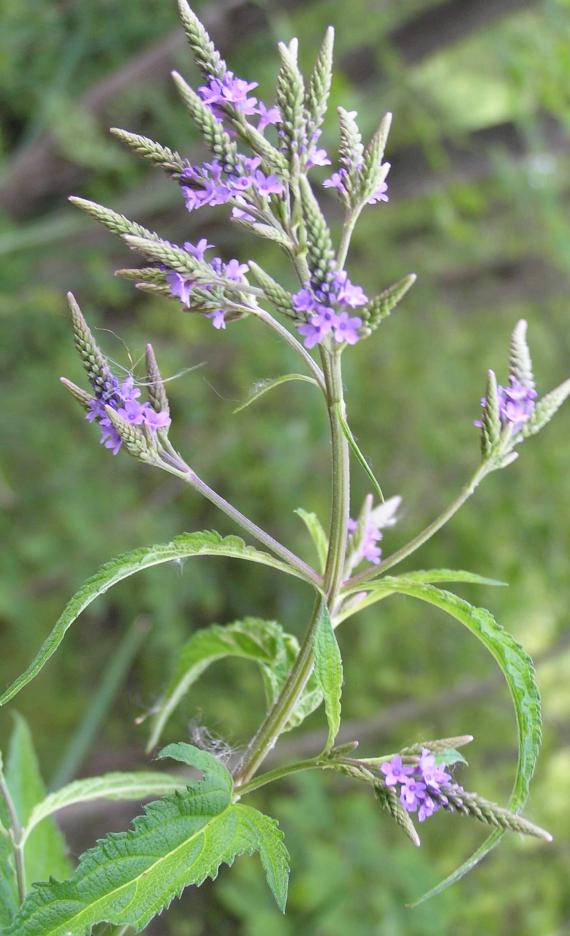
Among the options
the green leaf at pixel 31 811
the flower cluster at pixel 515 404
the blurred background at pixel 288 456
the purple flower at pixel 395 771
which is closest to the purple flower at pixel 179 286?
the flower cluster at pixel 515 404

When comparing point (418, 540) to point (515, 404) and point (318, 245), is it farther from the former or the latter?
point (318, 245)

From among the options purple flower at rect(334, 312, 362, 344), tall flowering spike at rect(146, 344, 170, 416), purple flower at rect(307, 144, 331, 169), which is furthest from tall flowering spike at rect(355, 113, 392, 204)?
tall flowering spike at rect(146, 344, 170, 416)

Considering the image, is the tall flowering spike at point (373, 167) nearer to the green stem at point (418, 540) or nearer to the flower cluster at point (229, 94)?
the flower cluster at point (229, 94)

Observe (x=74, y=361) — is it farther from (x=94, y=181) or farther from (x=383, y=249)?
(x=383, y=249)

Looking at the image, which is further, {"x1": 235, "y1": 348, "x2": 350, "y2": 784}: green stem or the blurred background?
the blurred background

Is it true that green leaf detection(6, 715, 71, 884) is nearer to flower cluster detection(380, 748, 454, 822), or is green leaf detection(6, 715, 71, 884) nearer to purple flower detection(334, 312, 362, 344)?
flower cluster detection(380, 748, 454, 822)
